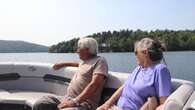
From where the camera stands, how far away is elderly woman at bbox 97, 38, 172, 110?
126 inches

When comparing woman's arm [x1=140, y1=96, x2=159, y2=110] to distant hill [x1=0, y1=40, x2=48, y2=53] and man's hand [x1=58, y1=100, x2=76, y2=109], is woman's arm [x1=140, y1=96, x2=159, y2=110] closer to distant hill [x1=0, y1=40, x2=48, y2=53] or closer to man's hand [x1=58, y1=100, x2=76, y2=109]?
man's hand [x1=58, y1=100, x2=76, y2=109]

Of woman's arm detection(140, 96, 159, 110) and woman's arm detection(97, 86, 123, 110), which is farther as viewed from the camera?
woman's arm detection(97, 86, 123, 110)

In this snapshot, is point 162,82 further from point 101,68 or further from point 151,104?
point 101,68

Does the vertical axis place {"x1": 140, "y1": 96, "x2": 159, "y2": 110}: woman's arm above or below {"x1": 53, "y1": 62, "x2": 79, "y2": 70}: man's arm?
below

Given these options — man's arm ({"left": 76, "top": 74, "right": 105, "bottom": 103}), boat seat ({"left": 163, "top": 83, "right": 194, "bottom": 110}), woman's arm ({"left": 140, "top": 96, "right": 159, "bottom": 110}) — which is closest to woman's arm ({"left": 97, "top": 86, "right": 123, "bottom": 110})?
man's arm ({"left": 76, "top": 74, "right": 105, "bottom": 103})

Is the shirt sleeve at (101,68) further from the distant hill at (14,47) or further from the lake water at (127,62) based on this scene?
the distant hill at (14,47)

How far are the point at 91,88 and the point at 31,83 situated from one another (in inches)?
71.5

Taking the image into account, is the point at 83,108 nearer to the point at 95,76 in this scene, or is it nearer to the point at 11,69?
the point at 95,76

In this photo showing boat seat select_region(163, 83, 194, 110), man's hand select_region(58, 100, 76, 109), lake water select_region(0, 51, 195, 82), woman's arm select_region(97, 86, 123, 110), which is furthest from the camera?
lake water select_region(0, 51, 195, 82)

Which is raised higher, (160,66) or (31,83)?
(160,66)

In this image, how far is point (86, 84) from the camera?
4.04m

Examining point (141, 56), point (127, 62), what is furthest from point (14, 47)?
point (141, 56)

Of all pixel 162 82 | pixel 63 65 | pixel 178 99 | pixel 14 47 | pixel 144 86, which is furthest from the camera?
pixel 14 47

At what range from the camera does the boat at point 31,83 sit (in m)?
4.55
